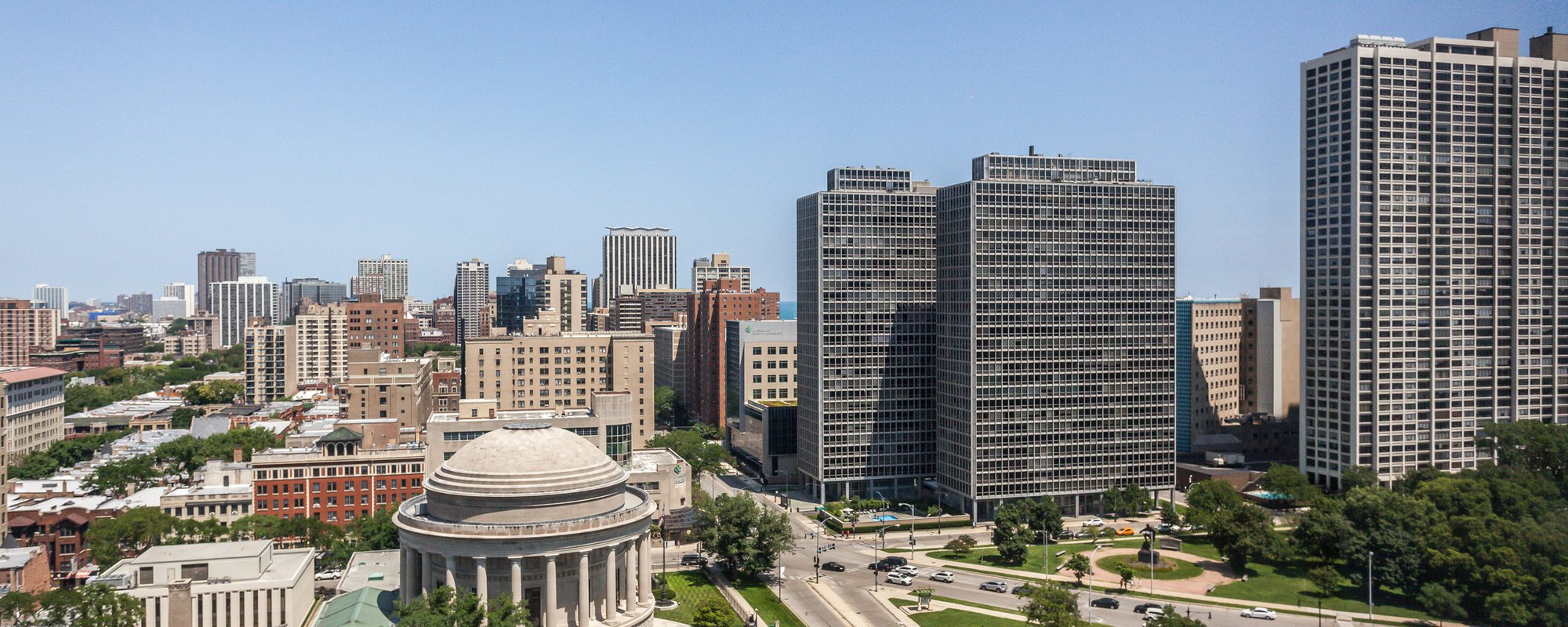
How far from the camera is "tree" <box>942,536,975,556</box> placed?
11938 cm

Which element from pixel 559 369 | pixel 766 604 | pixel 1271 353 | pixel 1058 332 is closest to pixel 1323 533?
pixel 1058 332

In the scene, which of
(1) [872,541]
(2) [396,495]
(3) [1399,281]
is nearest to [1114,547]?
(1) [872,541]

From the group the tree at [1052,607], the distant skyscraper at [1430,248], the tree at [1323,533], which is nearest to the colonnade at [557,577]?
the tree at [1052,607]

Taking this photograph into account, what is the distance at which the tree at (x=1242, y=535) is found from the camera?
113125 mm

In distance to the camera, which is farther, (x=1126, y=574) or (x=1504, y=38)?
(x=1504, y=38)

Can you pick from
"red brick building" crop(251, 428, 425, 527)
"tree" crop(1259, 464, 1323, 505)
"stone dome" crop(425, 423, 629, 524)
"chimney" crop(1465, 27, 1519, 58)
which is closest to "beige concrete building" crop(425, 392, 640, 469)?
"red brick building" crop(251, 428, 425, 527)

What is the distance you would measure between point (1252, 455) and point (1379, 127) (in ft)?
189

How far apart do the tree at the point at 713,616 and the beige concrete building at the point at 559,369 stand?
287ft

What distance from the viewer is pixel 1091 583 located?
350 ft

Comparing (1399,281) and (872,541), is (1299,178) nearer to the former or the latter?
(1399,281)

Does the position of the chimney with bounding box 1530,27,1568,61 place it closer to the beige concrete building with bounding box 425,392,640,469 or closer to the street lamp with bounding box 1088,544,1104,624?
the street lamp with bounding box 1088,544,1104,624

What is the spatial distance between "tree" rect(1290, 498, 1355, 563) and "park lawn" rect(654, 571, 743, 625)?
198 feet

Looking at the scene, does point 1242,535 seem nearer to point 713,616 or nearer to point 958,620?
point 958,620

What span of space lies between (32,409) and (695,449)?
115546 mm
